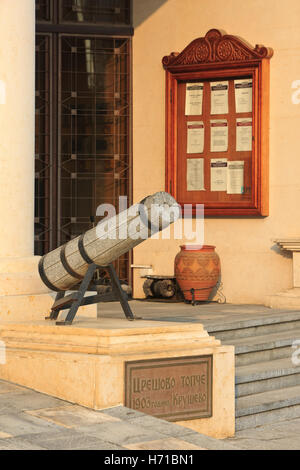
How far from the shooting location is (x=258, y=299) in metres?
13.0

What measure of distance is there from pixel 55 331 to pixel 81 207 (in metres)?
5.77

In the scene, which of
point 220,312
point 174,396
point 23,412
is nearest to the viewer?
point 23,412

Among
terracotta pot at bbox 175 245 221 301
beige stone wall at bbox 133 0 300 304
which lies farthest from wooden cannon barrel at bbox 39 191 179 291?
beige stone wall at bbox 133 0 300 304

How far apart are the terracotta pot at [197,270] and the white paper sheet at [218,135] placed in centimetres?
145

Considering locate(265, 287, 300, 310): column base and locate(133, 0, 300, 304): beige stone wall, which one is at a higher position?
locate(133, 0, 300, 304): beige stone wall

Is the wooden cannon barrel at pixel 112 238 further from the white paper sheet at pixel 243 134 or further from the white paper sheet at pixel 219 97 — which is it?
the white paper sheet at pixel 219 97

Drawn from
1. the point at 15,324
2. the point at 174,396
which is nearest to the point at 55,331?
the point at 15,324

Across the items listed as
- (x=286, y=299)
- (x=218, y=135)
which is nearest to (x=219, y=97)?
(x=218, y=135)

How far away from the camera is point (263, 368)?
9375mm

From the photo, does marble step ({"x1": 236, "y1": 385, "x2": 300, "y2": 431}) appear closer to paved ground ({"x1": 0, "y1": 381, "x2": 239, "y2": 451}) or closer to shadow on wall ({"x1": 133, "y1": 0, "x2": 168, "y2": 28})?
paved ground ({"x1": 0, "y1": 381, "x2": 239, "y2": 451})

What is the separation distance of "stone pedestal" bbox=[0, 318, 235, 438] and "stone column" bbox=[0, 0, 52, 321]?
92cm

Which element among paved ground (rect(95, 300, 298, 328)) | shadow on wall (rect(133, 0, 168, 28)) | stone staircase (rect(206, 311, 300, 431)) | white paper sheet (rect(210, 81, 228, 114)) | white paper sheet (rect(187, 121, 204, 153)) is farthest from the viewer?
shadow on wall (rect(133, 0, 168, 28))

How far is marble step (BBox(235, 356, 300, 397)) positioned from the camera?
8930mm

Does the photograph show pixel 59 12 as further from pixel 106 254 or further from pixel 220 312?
pixel 106 254
